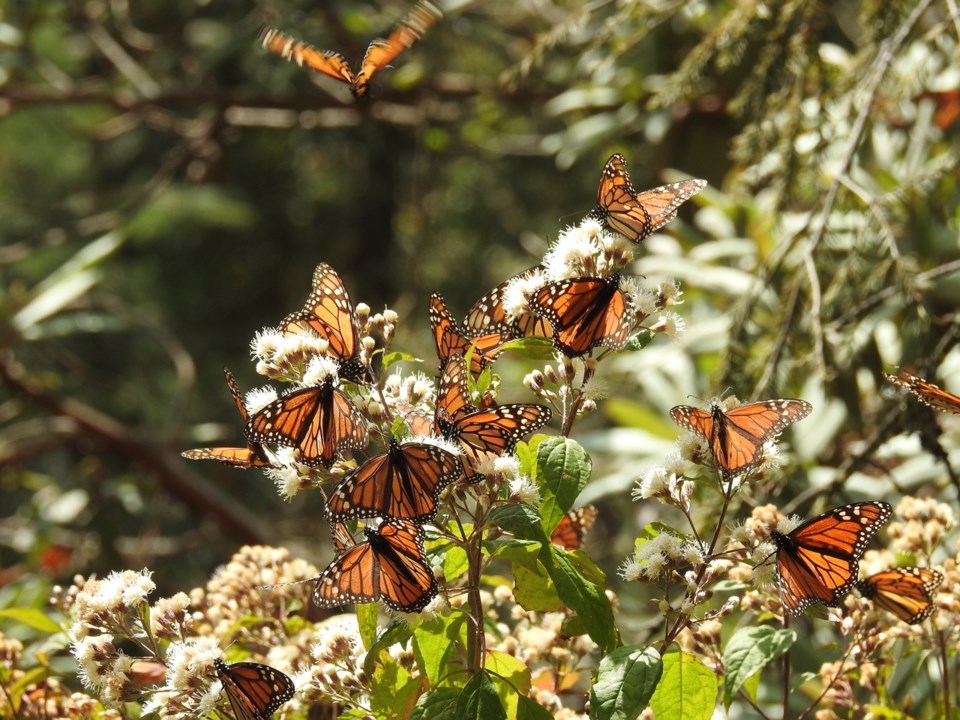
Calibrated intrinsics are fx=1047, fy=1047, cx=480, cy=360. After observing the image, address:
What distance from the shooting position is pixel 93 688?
4.77 ft

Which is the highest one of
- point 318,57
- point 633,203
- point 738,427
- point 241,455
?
point 318,57

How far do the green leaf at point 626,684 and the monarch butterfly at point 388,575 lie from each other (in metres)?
0.23

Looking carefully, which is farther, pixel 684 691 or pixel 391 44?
pixel 391 44

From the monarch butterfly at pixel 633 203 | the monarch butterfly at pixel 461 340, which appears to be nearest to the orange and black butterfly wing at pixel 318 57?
the monarch butterfly at pixel 633 203

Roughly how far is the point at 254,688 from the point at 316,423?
0.33 m

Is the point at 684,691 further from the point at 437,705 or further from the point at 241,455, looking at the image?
the point at 241,455

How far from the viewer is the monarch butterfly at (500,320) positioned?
4.90 feet

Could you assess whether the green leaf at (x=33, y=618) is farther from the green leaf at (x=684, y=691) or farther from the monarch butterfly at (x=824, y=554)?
the monarch butterfly at (x=824, y=554)

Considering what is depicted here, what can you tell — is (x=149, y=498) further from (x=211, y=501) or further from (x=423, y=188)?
(x=423, y=188)

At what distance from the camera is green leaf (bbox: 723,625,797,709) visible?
4.23 ft

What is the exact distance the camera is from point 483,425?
133 centimetres

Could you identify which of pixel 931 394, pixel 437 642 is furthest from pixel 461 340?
pixel 931 394

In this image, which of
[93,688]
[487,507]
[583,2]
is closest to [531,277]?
[487,507]

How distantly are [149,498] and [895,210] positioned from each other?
3408 millimetres
